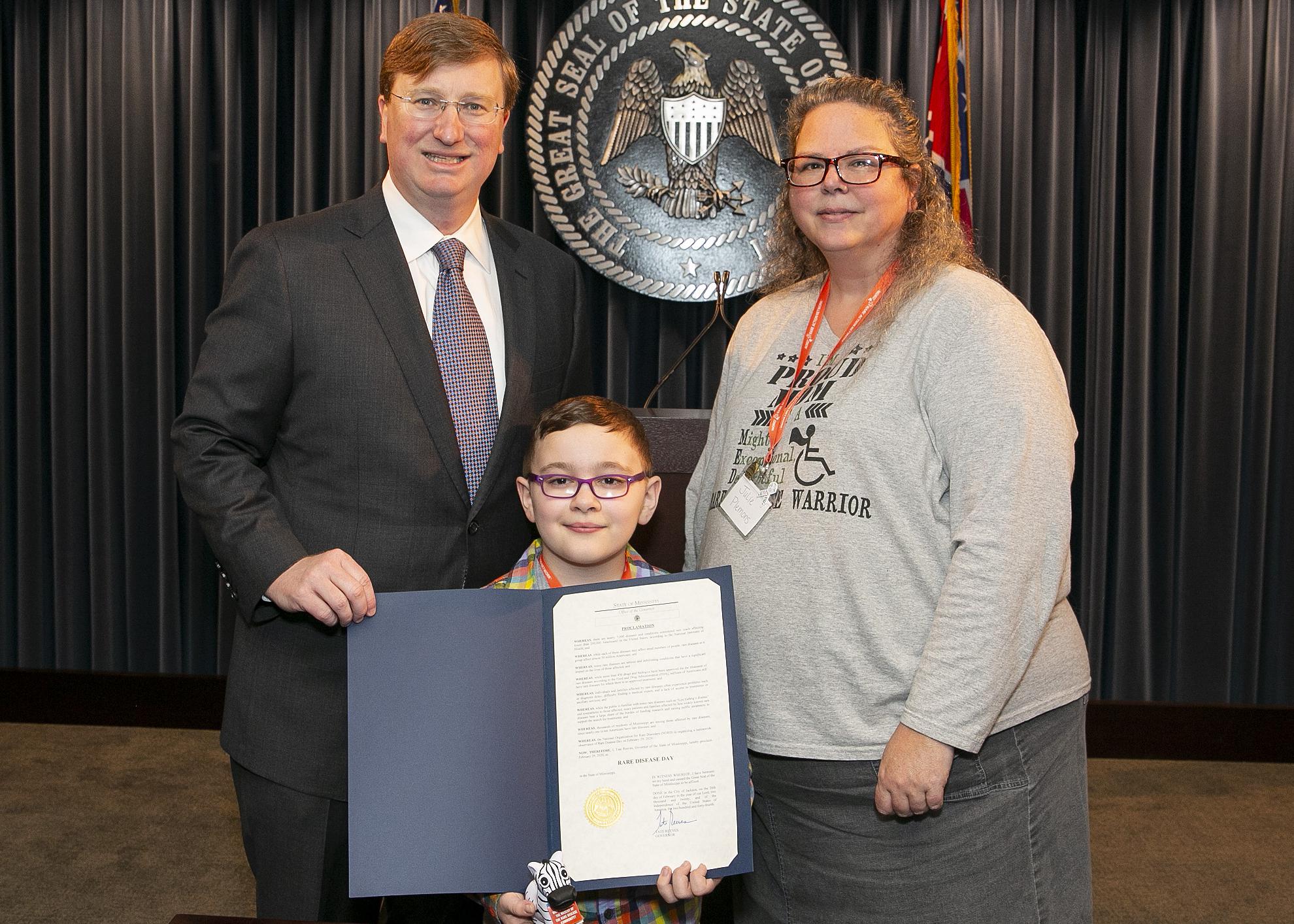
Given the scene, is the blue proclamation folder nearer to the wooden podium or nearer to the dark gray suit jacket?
the dark gray suit jacket

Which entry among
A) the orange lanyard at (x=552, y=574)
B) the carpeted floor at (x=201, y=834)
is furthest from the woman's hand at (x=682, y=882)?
the carpeted floor at (x=201, y=834)

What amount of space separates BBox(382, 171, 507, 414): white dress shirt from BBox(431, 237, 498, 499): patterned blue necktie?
0.5 inches

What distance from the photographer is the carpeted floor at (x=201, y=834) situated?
2754 millimetres

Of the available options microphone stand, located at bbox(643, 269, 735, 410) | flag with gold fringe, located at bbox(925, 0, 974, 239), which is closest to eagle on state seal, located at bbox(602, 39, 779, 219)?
microphone stand, located at bbox(643, 269, 735, 410)

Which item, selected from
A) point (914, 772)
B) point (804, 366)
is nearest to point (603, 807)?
point (914, 772)

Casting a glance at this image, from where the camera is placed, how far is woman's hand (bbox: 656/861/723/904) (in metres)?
1.38

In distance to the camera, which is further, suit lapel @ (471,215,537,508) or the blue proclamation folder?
suit lapel @ (471,215,537,508)

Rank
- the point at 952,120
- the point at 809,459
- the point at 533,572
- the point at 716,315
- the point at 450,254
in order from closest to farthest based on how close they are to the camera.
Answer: the point at 809,459, the point at 533,572, the point at 450,254, the point at 716,315, the point at 952,120

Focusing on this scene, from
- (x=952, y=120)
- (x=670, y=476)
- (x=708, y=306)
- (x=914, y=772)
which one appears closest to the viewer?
(x=914, y=772)

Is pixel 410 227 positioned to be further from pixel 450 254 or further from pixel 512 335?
pixel 512 335

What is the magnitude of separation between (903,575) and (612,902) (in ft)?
2.14

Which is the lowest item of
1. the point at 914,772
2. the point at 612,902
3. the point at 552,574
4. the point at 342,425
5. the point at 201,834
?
the point at 201,834

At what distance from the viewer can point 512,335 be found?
1838 mm

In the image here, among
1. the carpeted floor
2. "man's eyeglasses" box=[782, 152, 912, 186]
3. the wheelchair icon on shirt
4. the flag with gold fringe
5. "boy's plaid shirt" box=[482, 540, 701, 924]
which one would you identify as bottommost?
the carpeted floor
